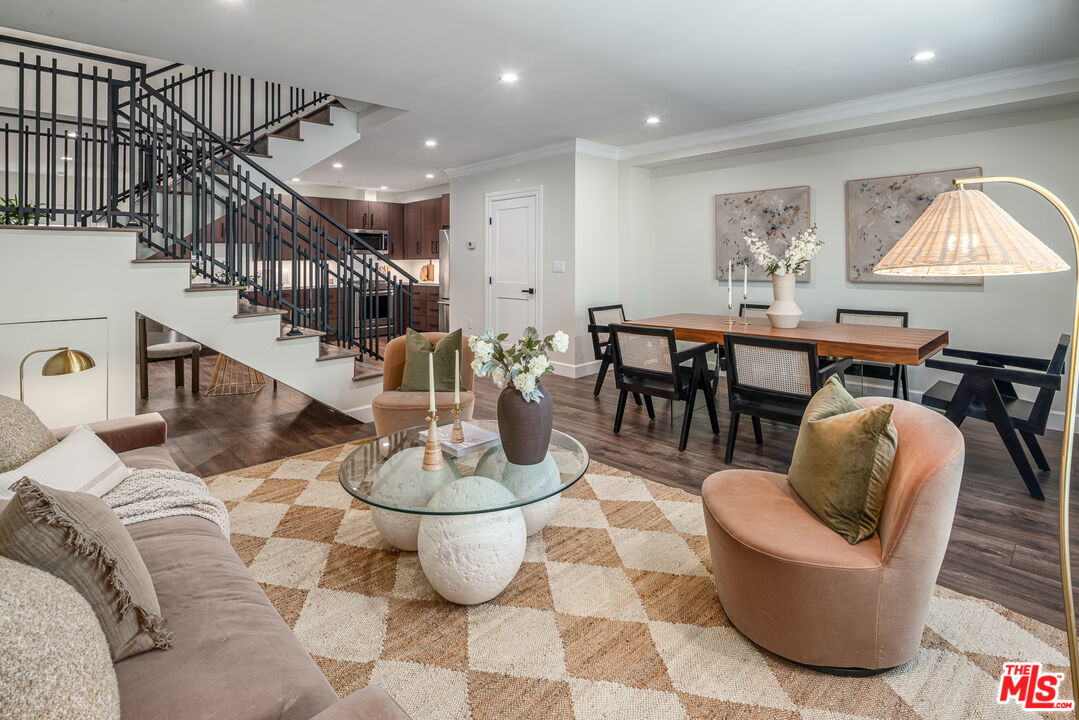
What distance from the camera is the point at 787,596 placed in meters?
1.67

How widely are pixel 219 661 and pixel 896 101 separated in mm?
5320

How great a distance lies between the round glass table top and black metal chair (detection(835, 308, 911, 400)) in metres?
3.17

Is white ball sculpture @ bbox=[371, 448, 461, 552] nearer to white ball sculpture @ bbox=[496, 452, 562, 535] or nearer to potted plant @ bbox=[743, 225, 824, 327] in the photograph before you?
white ball sculpture @ bbox=[496, 452, 562, 535]

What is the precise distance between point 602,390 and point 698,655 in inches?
155

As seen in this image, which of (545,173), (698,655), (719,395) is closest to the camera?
(698,655)

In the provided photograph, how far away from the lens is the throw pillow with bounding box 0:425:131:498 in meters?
1.79

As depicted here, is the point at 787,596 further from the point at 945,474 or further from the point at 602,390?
the point at 602,390

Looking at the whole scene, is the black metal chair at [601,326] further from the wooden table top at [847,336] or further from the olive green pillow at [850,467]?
the olive green pillow at [850,467]

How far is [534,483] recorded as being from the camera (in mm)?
2135

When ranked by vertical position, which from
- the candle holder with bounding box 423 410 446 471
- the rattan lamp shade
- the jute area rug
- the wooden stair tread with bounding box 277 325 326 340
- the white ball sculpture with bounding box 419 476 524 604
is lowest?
the jute area rug

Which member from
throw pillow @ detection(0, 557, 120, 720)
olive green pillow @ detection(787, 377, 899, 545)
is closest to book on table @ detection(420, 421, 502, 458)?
olive green pillow @ detection(787, 377, 899, 545)

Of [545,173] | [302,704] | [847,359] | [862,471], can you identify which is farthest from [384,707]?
[545,173]

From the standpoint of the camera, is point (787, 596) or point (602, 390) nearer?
point (787, 596)

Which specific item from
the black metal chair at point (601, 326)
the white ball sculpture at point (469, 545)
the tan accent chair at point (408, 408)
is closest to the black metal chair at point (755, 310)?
the black metal chair at point (601, 326)
